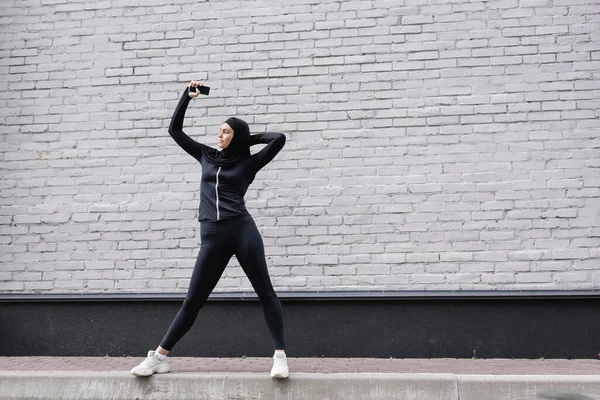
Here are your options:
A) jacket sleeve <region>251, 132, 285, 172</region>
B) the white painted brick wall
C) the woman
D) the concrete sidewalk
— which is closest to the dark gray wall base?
the white painted brick wall

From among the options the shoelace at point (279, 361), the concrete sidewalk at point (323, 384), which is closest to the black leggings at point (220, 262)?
the shoelace at point (279, 361)

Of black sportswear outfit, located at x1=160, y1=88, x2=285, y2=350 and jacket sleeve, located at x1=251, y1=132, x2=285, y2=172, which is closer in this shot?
black sportswear outfit, located at x1=160, y1=88, x2=285, y2=350

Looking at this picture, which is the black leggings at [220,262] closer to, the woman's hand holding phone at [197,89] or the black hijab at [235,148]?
the black hijab at [235,148]

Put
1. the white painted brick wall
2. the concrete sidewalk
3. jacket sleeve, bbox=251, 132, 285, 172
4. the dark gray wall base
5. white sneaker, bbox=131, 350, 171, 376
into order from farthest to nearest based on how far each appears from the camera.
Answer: the white painted brick wall < the dark gray wall base < jacket sleeve, bbox=251, 132, 285, 172 < white sneaker, bbox=131, 350, 171, 376 < the concrete sidewalk

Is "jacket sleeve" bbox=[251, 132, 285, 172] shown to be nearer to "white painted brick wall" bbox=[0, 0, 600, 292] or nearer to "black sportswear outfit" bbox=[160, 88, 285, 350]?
"black sportswear outfit" bbox=[160, 88, 285, 350]

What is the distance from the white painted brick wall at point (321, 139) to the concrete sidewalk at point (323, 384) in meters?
1.09

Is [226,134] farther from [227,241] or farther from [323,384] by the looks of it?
[323,384]

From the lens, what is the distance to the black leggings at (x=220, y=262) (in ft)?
14.2

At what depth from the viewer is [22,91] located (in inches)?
245

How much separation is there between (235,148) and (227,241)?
2.32 ft

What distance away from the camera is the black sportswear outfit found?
432 centimetres

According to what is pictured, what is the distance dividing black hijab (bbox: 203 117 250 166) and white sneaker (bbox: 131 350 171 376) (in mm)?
1476

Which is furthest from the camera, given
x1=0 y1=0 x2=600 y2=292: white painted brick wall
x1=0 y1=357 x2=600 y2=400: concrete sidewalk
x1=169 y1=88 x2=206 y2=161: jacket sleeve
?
x1=0 y1=0 x2=600 y2=292: white painted brick wall

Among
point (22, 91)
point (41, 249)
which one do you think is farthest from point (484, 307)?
point (22, 91)
